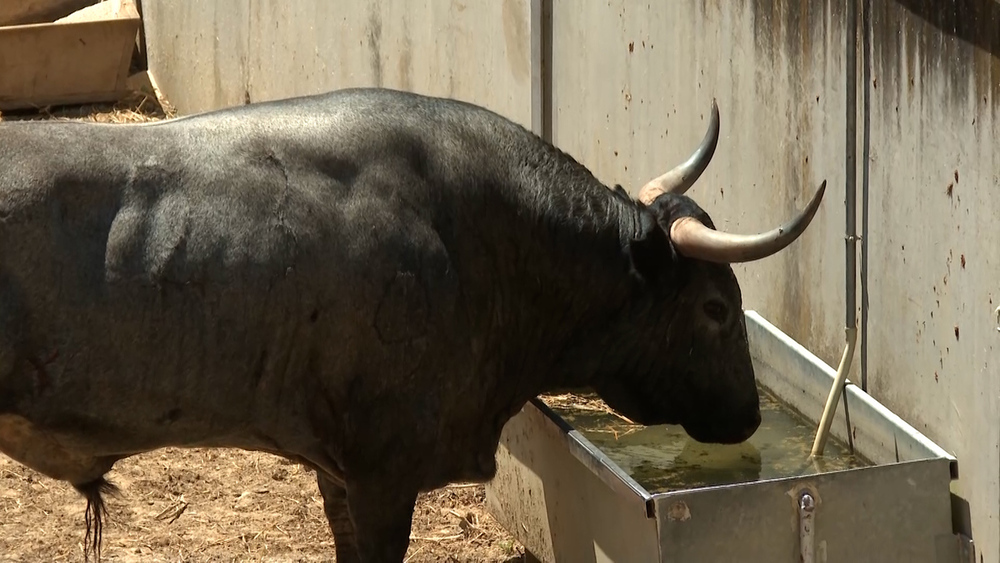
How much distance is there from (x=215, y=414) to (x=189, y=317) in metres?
0.39

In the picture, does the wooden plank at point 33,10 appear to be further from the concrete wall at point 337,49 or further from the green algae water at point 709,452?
the green algae water at point 709,452

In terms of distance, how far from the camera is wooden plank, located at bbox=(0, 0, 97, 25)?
12992 millimetres

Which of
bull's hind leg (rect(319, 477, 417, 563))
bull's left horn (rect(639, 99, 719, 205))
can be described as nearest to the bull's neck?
bull's left horn (rect(639, 99, 719, 205))

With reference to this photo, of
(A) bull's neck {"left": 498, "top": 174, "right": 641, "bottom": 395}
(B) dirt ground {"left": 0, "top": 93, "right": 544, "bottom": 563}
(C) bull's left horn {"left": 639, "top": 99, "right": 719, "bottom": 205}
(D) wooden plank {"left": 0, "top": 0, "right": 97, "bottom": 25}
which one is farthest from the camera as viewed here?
(D) wooden plank {"left": 0, "top": 0, "right": 97, "bottom": 25}

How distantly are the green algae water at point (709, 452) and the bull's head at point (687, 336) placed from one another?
122 mm

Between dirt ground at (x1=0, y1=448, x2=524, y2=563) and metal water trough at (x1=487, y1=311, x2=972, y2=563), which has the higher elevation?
metal water trough at (x1=487, y1=311, x2=972, y2=563)

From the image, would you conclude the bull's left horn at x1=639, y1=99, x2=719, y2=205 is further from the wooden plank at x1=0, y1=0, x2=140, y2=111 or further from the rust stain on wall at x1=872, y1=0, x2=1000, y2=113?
the wooden plank at x1=0, y1=0, x2=140, y2=111

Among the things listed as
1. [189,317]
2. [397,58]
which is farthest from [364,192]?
[397,58]

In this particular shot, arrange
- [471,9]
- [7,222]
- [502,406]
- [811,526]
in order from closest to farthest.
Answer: [7,222], [811,526], [502,406], [471,9]

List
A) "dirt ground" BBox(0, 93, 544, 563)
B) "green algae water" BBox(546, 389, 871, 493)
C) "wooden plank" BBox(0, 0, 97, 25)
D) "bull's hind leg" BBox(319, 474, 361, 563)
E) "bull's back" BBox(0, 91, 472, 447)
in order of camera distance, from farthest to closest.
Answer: "wooden plank" BBox(0, 0, 97, 25), "dirt ground" BBox(0, 93, 544, 563), "bull's hind leg" BBox(319, 474, 361, 563), "green algae water" BBox(546, 389, 871, 493), "bull's back" BBox(0, 91, 472, 447)

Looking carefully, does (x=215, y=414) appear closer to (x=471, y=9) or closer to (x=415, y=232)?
(x=415, y=232)

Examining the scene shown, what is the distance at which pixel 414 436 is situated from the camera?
5.56 m

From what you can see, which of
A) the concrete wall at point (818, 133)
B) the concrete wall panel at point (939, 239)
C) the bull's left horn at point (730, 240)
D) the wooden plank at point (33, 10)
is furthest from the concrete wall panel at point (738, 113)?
the wooden plank at point (33, 10)

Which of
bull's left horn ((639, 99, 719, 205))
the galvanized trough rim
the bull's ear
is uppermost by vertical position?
bull's left horn ((639, 99, 719, 205))
